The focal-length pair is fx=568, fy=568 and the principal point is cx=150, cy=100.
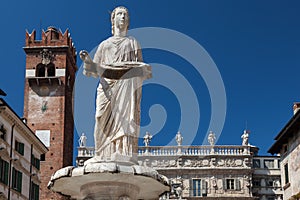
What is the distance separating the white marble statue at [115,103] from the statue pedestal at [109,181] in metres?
0.68

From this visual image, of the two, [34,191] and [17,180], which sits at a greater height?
[17,180]

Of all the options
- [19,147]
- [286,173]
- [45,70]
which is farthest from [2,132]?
[45,70]

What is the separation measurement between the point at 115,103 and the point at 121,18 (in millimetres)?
1870

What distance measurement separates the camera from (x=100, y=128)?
11.0 metres

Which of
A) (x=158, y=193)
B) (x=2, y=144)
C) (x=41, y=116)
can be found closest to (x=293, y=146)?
(x=2, y=144)

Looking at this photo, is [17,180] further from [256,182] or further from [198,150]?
[256,182]

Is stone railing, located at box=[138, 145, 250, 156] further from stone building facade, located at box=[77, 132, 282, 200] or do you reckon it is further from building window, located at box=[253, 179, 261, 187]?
building window, located at box=[253, 179, 261, 187]

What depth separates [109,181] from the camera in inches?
400

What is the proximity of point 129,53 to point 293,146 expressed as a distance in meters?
24.6

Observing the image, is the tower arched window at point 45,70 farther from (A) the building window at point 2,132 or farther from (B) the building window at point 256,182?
(B) the building window at point 256,182

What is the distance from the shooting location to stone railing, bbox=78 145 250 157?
60.8 m

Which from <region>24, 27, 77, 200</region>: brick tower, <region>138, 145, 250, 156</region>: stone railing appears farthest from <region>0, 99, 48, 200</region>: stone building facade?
<region>138, 145, 250, 156</region>: stone railing

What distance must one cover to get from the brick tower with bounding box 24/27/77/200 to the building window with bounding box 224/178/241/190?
17.1 m

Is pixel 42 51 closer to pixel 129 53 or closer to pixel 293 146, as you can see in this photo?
pixel 293 146
